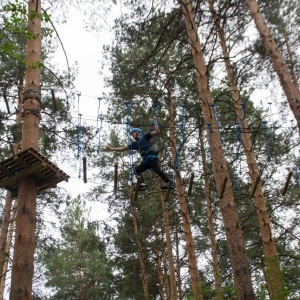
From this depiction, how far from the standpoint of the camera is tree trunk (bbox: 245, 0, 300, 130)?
22.5 feet

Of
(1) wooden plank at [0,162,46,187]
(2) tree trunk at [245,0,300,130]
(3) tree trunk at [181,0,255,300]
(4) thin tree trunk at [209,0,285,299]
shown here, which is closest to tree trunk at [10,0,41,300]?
(1) wooden plank at [0,162,46,187]

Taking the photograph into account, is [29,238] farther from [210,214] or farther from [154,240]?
[154,240]

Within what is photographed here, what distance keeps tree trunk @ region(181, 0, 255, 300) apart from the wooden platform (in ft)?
8.27

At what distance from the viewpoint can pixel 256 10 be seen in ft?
26.1

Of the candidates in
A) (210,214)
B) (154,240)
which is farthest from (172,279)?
(154,240)

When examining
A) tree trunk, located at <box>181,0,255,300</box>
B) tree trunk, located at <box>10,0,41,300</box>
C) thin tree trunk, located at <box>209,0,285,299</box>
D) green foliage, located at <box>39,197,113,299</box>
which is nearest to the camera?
tree trunk, located at <box>10,0,41,300</box>

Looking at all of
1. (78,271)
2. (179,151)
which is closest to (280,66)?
(179,151)

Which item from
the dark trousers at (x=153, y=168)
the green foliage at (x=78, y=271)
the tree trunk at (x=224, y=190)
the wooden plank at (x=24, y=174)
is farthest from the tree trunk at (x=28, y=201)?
the green foliage at (x=78, y=271)

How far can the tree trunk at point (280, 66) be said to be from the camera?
22.5 ft

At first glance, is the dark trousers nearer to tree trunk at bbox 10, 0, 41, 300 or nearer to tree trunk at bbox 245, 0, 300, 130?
tree trunk at bbox 10, 0, 41, 300

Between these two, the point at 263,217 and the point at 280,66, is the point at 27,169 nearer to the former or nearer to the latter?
the point at 280,66

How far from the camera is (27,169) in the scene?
18.1 feet

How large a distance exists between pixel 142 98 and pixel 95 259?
11415mm

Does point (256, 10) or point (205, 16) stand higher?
point (205, 16)
